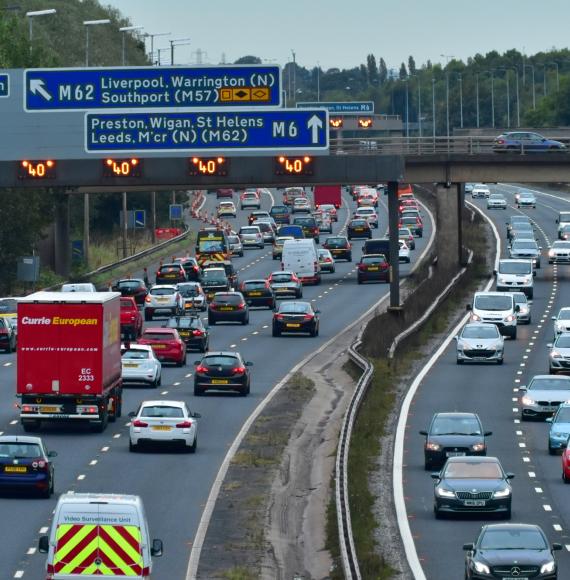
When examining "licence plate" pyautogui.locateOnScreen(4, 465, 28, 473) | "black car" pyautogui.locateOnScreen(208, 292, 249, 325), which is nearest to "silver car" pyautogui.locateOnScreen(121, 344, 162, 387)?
"licence plate" pyautogui.locateOnScreen(4, 465, 28, 473)

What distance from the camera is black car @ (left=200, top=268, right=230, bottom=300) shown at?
90250mm

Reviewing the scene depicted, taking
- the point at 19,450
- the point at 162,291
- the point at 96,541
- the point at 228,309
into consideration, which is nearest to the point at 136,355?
the point at 19,450

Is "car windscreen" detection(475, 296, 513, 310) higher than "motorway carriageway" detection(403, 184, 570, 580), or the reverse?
"car windscreen" detection(475, 296, 513, 310)

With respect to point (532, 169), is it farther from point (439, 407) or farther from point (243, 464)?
point (243, 464)

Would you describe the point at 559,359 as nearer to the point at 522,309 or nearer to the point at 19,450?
the point at 522,309

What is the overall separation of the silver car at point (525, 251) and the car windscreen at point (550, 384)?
49155mm

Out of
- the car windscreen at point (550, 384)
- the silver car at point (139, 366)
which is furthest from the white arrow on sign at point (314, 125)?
the car windscreen at point (550, 384)

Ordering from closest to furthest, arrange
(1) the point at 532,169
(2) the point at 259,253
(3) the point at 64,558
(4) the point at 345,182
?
1. (3) the point at 64,558
2. (4) the point at 345,182
3. (1) the point at 532,169
4. (2) the point at 259,253

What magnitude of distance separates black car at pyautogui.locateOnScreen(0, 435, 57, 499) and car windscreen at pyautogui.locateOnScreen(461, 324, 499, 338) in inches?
1194

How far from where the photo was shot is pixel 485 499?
114ft

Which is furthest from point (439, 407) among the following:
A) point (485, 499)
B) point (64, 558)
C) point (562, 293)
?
point (562, 293)

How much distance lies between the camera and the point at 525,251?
328 ft

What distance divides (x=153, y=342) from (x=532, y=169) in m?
29.4

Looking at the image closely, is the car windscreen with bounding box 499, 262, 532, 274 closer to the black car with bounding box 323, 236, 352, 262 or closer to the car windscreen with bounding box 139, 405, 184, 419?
the black car with bounding box 323, 236, 352, 262
